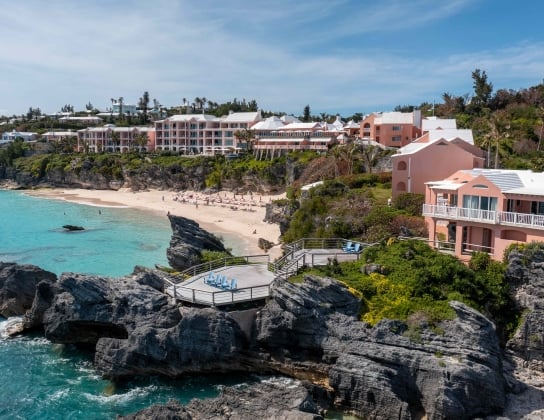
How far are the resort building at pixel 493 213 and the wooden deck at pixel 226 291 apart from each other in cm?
1097

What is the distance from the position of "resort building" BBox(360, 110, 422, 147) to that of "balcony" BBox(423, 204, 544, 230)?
4260cm

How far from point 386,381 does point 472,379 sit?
3212 mm

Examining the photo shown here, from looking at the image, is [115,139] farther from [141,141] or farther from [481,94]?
[481,94]

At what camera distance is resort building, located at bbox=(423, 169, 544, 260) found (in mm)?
25219

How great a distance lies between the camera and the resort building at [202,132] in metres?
112

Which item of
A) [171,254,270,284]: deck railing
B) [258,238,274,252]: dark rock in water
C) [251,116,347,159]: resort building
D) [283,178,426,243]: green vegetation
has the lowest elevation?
[258,238,274,252]: dark rock in water

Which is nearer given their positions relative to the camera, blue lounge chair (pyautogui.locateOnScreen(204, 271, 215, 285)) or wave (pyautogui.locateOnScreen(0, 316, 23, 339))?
blue lounge chair (pyautogui.locateOnScreen(204, 271, 215, 285))

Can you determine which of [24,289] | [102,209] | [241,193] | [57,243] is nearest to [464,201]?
[24,289]

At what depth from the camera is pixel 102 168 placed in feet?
335

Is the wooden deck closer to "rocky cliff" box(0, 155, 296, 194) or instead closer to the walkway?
the walkway

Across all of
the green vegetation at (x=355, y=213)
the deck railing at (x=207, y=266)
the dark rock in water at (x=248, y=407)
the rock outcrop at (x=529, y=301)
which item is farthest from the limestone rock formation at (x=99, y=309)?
the rock outcrop at (x=529, y=301)

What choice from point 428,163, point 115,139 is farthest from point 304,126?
point 115,139

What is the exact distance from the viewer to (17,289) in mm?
31219

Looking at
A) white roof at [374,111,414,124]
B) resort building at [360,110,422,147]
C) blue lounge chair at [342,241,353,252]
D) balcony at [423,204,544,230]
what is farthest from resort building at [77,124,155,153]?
balcony at [423,204,544,230]
